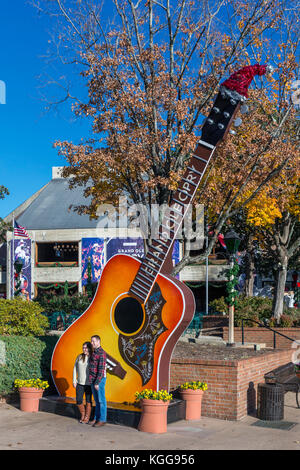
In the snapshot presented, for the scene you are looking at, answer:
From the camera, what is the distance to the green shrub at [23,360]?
35.8ft

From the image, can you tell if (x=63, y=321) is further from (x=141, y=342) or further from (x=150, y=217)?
(x=141, y=342)

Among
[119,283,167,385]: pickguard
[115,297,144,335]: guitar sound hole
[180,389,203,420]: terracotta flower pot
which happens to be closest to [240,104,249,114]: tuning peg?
[119,283,167,385]: pickguard

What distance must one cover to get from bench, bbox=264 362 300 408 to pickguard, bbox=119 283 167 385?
2.47 metres

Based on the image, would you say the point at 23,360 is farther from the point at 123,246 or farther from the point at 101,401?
the point at 123,246

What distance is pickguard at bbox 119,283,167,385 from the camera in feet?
31.9

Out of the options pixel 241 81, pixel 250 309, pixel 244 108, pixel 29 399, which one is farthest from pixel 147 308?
pixel 250 309

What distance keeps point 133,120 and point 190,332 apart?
41.2 ft

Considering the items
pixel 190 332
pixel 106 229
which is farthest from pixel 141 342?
pixel 106 229

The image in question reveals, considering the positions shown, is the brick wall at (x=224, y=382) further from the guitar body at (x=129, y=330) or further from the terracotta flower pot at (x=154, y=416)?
the terracotta flower pot at (x=154, y=416)

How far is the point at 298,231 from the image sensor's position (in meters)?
26.0

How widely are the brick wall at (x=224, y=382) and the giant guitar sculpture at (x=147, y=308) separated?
1.07 m

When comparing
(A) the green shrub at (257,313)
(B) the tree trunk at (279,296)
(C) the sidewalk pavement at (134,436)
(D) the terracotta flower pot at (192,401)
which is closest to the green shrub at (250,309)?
(A) the green shrub at (257,313)

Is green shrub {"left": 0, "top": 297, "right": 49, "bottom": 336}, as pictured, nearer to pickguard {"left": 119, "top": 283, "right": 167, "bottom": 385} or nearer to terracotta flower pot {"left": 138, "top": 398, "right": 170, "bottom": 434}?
pickguard {"left": 119, "top": 283, "right": 167, "bottom": 385}

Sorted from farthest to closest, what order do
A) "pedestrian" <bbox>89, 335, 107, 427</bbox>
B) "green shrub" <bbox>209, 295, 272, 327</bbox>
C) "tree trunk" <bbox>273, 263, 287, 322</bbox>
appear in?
1. "tree trunk" <bbox>273, 263, 287, 322</bbox>
2. "green shrub" <bbox>209, 295, 272, 327</bbox>
3. "pedestrian" <bbox>89, 335, 107, 427</bbox>
